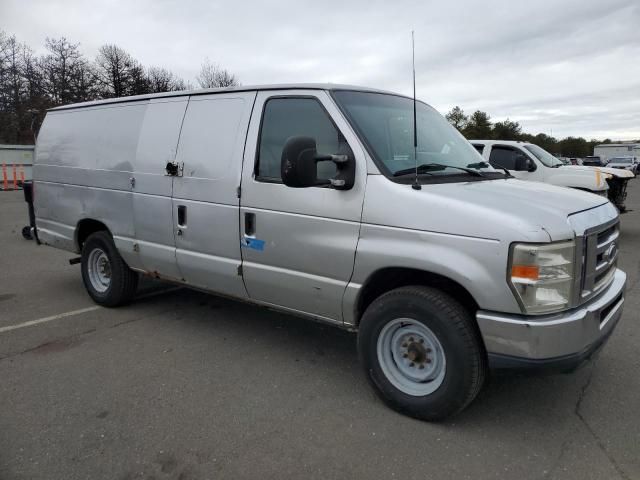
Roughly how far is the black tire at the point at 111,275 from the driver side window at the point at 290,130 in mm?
2296

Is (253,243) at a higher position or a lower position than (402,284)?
higher

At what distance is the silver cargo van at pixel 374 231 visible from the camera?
275 centimetres

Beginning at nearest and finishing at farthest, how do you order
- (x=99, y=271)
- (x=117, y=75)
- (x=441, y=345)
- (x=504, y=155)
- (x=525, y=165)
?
(x=441, y=345) → (x=99, y=271) → (x=525, y=165) → (x=504, y=155) → (x=117, y=75)

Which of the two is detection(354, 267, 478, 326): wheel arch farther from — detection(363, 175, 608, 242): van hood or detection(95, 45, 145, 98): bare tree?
detection(95, 45, 145, 98): bare tree

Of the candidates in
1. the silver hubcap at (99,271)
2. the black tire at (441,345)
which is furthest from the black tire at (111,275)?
the black tire at (441,345)

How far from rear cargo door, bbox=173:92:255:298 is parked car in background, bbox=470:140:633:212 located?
247 inches

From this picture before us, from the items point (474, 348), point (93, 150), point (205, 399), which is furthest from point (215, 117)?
point (474, 348)

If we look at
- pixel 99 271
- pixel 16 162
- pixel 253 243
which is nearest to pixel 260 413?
pixel 253 243

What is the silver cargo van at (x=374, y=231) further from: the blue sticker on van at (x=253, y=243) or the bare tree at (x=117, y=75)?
the bare tree at (x=117, y=75)

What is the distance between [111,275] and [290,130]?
2863 mm

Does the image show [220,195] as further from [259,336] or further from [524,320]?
[524,320]

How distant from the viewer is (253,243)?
3850 millimetres

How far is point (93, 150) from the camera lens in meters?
5.28

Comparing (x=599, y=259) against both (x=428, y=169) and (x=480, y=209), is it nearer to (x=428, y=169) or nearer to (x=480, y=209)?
(x=480, y=209)
